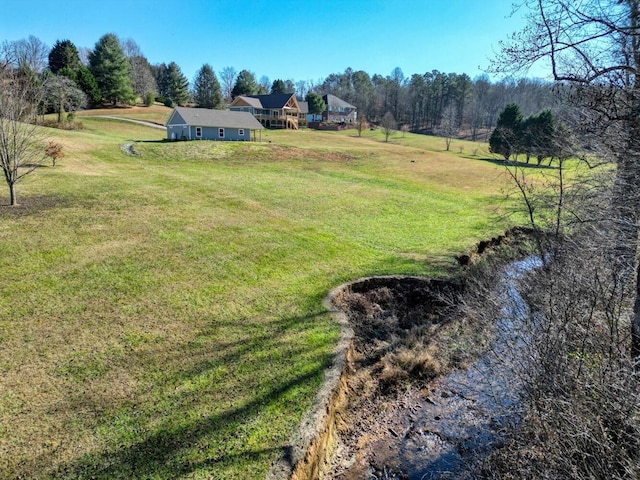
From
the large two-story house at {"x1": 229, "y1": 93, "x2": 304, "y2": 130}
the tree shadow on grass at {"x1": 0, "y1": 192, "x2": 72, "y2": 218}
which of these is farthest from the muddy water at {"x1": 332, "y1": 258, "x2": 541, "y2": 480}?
the large two-story house at {"x1": 229, "y1": 93, "x2": 304, "y2": 130}

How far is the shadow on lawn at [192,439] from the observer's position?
14.7 feet

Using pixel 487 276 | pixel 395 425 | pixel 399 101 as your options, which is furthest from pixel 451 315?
pixel 399 101

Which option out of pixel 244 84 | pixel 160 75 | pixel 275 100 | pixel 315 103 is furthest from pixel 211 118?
pixel 160 75

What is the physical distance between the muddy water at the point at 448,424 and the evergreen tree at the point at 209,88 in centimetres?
6675

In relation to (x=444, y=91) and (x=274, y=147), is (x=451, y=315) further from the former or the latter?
(x=444, y=91)

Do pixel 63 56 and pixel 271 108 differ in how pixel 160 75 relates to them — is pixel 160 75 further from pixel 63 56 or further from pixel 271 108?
pixel 271 108

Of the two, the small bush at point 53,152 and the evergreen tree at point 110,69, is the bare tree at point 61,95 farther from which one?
the small bush at point 53,152

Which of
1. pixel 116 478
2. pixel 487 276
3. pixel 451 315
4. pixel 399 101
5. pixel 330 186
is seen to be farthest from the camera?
pixel 399 101

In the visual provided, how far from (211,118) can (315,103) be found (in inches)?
1351

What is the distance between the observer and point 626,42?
488 centimetres

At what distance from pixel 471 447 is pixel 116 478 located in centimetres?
502

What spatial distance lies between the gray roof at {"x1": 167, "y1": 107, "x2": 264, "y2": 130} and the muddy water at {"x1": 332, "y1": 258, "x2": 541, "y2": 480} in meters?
35.4

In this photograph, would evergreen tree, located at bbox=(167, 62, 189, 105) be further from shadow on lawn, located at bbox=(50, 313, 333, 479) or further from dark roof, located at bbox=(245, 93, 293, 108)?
shadow on lawn, located at bbox=(50, 313, 333, 479)

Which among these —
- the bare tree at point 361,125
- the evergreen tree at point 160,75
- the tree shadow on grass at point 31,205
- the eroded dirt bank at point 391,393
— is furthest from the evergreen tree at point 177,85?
the eroded dirt bank at point 391,393
